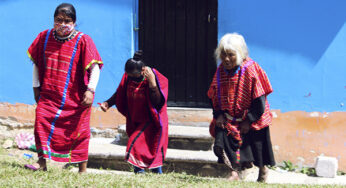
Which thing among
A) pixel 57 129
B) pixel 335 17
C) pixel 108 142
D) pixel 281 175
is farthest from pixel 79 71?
pixel 335 17

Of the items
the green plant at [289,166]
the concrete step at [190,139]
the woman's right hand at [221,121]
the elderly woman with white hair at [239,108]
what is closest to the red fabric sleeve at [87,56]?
the elderly woman with white hair at [239,108]

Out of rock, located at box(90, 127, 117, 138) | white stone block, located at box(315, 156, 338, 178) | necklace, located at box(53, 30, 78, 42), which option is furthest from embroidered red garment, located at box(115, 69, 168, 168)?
white stone block, located at box(315, 156, 338, 178)

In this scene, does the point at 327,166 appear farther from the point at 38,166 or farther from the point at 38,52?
the point at 38,52

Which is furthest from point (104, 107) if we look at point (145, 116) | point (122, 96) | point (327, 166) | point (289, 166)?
point (327, 166)

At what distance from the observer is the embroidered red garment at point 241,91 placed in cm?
414

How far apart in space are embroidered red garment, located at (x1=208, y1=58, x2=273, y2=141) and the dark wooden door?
2357 millimetres

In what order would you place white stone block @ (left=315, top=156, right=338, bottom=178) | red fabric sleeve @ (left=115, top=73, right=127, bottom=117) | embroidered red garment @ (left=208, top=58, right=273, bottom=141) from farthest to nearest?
white stone block @ (left=315, top=156, right=338, bottom=178) → red fabric sleeve @ (left=115, top=73, right=127, bottom=117) → embroidered red garment @ (left=208, top=58, right=273, bottom=141)

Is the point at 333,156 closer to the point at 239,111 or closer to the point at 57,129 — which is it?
the point at 239,111

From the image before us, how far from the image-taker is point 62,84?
422cm

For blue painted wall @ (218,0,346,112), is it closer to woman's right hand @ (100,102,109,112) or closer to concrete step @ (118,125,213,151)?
concrete step @ (118,125,213,151)

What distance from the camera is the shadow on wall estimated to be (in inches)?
233

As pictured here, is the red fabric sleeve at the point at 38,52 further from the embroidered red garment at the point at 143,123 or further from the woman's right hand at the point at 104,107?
the embroidered red garment at the point at 143,123

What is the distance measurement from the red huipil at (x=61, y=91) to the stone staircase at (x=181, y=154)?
127cm

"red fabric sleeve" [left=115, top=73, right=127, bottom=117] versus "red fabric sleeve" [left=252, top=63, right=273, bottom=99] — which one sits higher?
"red fabric sleeve" [left=252, top=63, right=273, bottom=99]
